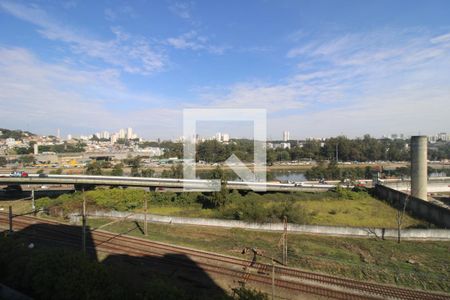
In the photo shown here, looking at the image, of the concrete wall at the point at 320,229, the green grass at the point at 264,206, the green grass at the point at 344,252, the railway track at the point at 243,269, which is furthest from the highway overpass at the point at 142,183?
the railway track at the point at 243,269

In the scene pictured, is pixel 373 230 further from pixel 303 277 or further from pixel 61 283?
pixel 61 283

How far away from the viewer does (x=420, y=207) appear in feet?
57.5

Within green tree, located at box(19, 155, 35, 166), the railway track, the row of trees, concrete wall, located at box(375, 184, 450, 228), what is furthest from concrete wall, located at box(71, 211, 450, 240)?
green tree, located at box(19, 155, 35, 166)

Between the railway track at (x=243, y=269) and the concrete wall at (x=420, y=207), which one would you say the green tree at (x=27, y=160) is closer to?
the railway track at (x=243, y=269)

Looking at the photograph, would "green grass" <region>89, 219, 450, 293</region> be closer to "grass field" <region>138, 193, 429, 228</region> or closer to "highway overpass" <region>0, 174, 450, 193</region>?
"grass field" <region>138, 193, 429, 228</region>

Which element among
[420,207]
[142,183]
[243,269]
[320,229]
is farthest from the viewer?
[142,183]

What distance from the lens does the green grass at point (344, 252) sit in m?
9.20

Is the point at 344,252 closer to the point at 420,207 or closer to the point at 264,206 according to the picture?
the point at 264,206

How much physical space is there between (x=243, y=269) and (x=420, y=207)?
13.6m

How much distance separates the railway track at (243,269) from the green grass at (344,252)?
55 cm

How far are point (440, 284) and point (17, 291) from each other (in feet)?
37.6

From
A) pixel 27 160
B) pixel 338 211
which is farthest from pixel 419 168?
pixel 27 160

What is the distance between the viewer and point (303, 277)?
9023 millimetres

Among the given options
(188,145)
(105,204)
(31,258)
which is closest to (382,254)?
(31,258)
